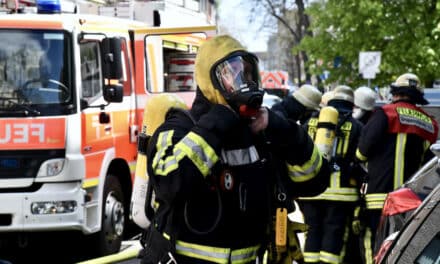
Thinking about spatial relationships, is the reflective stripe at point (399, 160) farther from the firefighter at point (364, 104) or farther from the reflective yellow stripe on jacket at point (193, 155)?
the reflective yellow stripe on jacket at point (193, 155)

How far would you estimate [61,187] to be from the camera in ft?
24.5

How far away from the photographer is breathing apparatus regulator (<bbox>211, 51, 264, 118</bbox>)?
3.09 meters

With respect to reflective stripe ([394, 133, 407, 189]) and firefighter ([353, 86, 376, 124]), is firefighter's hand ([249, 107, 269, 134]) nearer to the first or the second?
reflective stripe ([394, 133, 407, 189])

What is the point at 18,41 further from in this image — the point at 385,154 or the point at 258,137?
the point at 258,137

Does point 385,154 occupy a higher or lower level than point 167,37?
lower

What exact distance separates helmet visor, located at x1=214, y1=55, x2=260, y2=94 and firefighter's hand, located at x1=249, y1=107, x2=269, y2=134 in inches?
4.4

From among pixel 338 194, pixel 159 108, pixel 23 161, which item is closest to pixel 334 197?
pixel 338 194

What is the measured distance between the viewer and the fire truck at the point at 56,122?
736 centimetres

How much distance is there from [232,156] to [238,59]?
39cm

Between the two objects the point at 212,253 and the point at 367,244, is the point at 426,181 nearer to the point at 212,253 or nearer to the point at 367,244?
the point at 212,253

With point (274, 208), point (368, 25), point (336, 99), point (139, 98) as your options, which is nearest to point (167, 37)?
point (139, 98)

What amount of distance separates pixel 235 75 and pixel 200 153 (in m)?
0.35

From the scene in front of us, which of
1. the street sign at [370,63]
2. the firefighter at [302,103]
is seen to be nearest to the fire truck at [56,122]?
the firefighter at [302,103]

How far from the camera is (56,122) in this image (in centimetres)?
739
